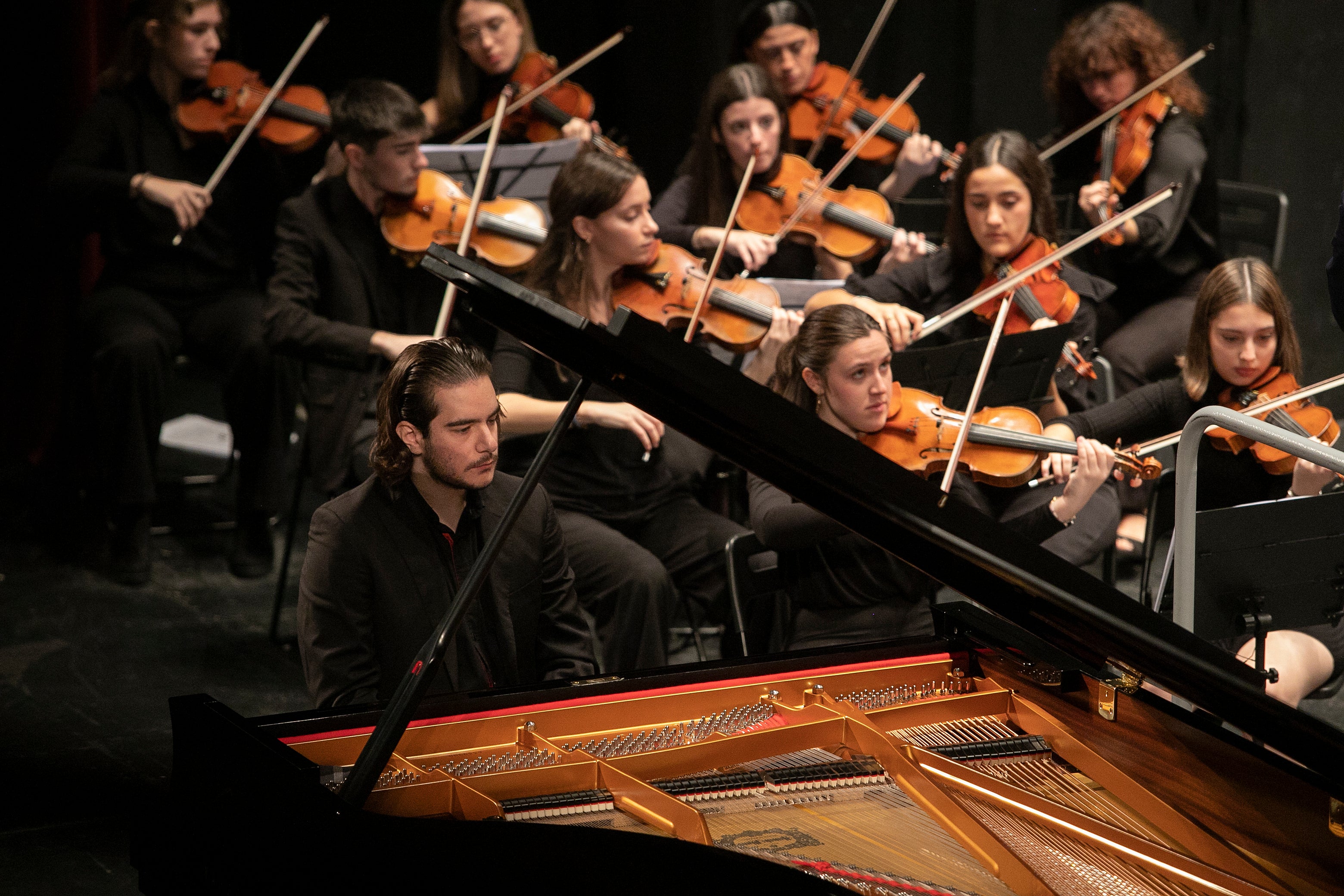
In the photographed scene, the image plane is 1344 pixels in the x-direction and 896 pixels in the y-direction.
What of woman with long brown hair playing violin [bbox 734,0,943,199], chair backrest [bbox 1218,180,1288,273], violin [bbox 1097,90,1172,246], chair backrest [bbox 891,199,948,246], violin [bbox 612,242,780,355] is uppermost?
chair backrest [bbox 1218,180,1288,273]

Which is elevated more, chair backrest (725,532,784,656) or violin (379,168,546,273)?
violin (379,168,546,273)

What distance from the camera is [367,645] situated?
7.04ft

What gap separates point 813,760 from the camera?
1.79 meters

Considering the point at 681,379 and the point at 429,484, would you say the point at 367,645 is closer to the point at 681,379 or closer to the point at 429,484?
the point at 429,484

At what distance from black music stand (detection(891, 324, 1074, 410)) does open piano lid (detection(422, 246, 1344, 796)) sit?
149 centimetres

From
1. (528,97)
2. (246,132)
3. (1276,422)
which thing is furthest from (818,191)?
(246,132)

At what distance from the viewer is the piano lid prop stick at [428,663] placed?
1.41m

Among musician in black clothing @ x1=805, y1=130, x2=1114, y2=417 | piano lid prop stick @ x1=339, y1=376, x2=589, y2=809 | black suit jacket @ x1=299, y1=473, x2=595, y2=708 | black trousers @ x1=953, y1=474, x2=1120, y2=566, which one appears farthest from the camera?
musician in black clothing @ x1=805, y1=130, x2=1114, y2=417

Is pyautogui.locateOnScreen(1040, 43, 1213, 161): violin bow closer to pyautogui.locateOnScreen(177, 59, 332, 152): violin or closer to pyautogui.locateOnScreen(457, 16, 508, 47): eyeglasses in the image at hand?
pyautogui.locateOnScreen(457, 16, 508, 47): eyeglasses

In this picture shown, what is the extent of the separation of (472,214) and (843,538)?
1.26 meters

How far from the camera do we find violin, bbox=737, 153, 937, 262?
3.98 meters

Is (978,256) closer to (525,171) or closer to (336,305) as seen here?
(525,171)

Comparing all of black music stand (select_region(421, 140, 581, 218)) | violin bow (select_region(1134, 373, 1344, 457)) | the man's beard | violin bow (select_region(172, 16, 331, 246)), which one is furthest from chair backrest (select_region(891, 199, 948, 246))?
the man's beard

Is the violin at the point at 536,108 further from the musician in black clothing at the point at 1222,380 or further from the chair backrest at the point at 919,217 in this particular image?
the musician in black clothing at the point at 1222,380
